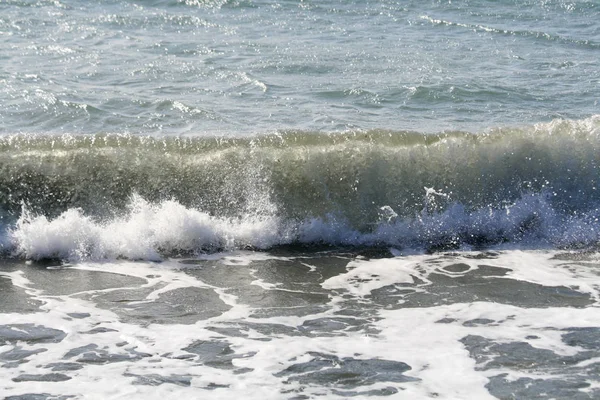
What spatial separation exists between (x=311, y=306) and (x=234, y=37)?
30.9 ft

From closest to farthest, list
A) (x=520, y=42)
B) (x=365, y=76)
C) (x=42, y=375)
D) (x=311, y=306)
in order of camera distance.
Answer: (x=42, y=375) < (x=311, y=306) < (x=365, y=76) < (x=520, y=42)

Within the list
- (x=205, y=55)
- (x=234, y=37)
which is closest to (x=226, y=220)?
(x=205, y=55)

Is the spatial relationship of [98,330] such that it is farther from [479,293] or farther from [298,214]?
[298,214]

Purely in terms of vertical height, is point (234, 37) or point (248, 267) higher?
point (234, 37)

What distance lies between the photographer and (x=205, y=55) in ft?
49.4

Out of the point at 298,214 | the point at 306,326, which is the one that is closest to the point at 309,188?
the point at 298,214

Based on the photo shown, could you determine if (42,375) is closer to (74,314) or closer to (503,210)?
(74,314)

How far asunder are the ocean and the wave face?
1.0 inches

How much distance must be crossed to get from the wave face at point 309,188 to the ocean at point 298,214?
0.08 feet

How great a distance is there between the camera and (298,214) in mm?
10016

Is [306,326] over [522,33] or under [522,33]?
under

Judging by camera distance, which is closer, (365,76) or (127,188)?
(127,188)

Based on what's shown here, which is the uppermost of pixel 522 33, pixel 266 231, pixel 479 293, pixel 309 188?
pixel 522 33

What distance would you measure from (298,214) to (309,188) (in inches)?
14.6
